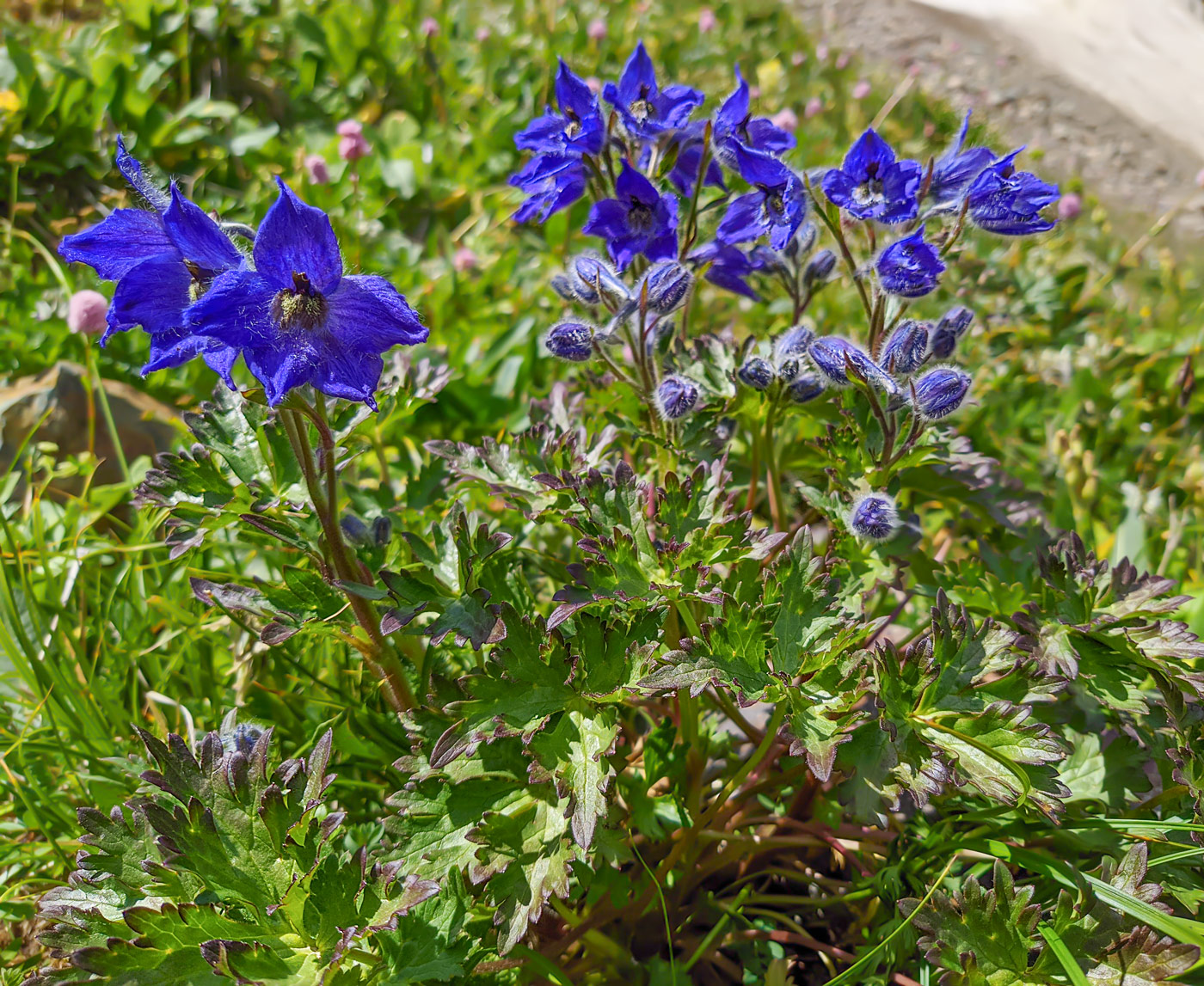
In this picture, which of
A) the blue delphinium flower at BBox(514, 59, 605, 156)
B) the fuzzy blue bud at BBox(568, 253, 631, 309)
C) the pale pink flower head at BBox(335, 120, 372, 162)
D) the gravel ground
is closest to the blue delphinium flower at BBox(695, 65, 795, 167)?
the blue delphinium flower at BBox(514, 59, 605, 156)

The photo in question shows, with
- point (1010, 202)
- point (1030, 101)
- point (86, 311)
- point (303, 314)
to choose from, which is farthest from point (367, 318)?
point (1030, 101)

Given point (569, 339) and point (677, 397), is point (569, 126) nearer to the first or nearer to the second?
point (569, 339)

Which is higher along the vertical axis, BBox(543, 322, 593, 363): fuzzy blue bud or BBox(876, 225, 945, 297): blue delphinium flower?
BBox(876, 225, 945, 297): blue delphinium flower

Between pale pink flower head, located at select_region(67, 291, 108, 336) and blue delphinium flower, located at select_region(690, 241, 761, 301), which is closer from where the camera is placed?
blue delphinium flower, located at select_region(690, 241, 761, 301)

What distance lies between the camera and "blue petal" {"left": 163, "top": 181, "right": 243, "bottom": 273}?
135 cm

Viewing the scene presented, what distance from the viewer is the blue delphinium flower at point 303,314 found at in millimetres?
1343

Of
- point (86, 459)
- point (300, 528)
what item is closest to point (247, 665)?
point (300, 528)

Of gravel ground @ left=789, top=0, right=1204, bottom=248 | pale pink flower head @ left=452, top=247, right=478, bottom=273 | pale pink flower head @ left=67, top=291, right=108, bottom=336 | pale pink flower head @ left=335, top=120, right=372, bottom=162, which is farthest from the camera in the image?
gravel ground @ left=789, top=0, right=1204, bottom=248

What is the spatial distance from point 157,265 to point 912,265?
55.3 inches

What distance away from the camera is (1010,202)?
186 cm

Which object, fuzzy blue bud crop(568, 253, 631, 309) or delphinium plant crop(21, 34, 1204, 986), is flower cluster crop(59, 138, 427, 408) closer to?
delphinium plant crop(21, 34, 1204, 986)

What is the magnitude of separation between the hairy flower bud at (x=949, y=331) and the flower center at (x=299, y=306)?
4.18ft

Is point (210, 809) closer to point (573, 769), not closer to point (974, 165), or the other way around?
point (573, 769)

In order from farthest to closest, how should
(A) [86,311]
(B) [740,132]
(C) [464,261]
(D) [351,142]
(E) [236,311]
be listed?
(C) [464,261], (D) [351,142], (A) [86,311], (B) [740,132], (E) [236,311]
